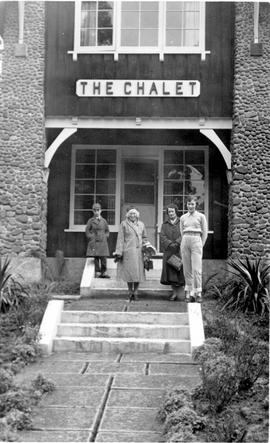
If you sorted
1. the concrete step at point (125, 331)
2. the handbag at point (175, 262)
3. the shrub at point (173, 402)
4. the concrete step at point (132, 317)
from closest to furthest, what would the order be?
1. the shrub at point (173, 402)
2. the concrete step at point (125, 331)
3. the concrete step at point (132, 317)
4. the handbag at point (175, 262)

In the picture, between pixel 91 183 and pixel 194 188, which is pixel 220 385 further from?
pixel 91 183

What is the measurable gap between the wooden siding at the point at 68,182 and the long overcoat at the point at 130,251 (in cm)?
315

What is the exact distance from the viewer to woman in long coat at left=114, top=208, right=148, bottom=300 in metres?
10.1

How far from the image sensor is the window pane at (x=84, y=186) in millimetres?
13539

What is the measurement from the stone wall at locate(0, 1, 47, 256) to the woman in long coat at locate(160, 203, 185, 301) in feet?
8.92

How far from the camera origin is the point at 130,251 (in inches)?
399

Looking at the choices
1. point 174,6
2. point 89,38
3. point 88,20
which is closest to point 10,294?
point 89,38

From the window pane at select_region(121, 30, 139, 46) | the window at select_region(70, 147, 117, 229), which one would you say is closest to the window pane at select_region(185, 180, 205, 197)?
the window at select_region(70, 147, 117, 229)

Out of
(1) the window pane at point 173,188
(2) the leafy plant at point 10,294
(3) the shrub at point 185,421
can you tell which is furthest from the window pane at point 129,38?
(3) the shrub at point 185,421

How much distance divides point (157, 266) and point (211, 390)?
23.3ft

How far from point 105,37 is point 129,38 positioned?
0.49m

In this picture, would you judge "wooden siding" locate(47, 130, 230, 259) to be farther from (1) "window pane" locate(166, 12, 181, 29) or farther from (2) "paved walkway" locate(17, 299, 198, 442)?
(2) "paved walkway" locate(17, 299, 198, 442)

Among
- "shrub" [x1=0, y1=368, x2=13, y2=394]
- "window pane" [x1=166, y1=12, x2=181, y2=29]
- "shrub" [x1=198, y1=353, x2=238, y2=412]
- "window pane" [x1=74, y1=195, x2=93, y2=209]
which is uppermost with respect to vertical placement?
"window pane" [x1=166, y1=12, x2=181, y2=29]

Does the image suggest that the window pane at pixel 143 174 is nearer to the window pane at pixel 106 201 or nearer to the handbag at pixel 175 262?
the window pane at pixel 106 201
